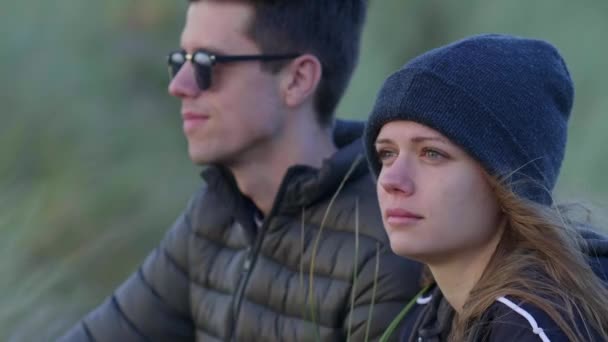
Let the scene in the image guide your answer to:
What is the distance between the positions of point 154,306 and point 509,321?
1.89 m

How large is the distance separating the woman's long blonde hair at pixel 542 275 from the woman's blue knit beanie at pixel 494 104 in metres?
0.06

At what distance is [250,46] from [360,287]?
864 millimetres

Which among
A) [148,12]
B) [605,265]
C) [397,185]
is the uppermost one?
[397,185]

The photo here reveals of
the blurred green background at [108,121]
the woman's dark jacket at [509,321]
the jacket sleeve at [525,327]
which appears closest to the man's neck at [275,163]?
the blurred green background at [108,121]

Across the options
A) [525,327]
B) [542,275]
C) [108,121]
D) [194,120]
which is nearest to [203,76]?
[194,120]

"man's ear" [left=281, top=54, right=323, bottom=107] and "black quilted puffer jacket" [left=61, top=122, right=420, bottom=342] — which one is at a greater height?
"man's ear" [left=281, top=54, right=323, bottom=107]

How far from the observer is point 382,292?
382cm

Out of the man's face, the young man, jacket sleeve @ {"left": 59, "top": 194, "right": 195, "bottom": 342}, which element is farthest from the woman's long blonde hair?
jacket sleeve @ {"left": 59, "top": 194, "right": 195, "bottom": 342}

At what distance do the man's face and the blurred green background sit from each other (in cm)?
57

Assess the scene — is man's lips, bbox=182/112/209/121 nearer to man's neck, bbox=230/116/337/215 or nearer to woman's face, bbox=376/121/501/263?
man's neck, bbox=230/116/337/215

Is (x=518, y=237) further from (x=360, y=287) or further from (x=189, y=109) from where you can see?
(x=189, y=109)

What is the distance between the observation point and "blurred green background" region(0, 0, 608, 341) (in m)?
4.70

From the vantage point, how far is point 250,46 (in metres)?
4.39

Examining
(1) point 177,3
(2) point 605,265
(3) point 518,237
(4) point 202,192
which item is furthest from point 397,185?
(1) point 177,3
